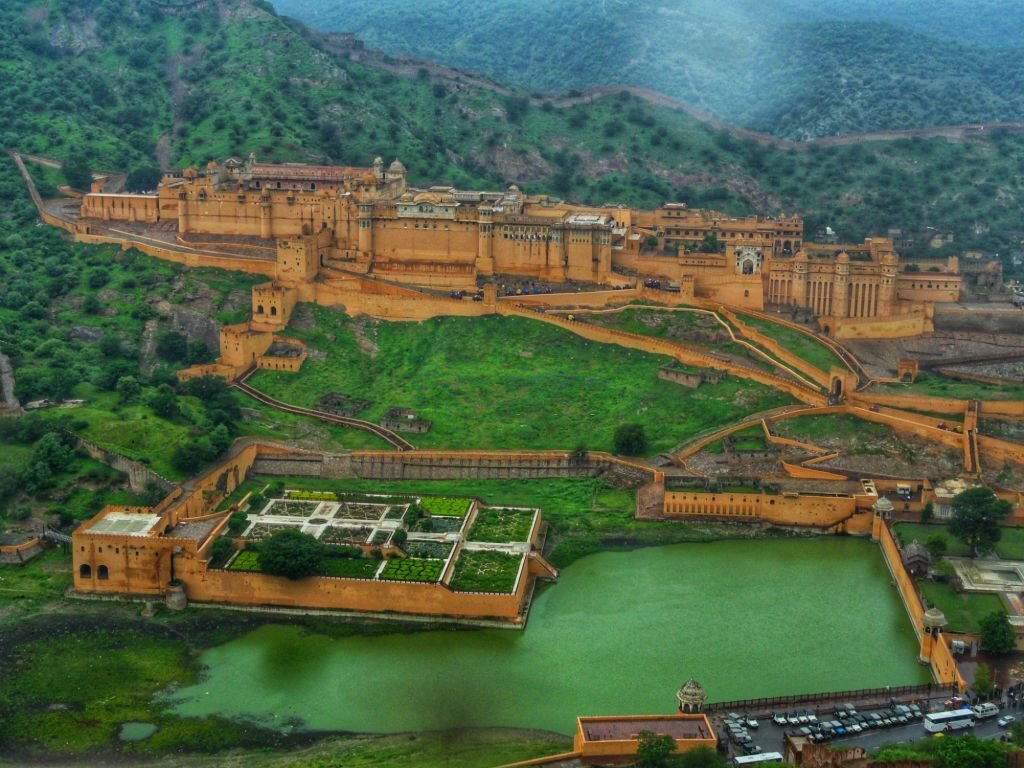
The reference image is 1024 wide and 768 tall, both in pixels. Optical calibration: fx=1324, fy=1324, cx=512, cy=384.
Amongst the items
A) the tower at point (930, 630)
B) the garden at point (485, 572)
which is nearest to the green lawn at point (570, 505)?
the garden at point (485, 572)

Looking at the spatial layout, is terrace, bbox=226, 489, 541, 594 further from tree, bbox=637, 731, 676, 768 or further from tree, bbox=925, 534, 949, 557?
tree, bbox=925, 534, 949, 557

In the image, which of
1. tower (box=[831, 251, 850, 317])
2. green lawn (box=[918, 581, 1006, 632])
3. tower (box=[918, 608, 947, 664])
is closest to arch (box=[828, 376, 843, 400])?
tower (box=[831, 251, 850, 317])

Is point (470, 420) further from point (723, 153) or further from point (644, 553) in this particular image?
point (723, 153)

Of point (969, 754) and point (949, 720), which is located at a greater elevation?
point (969, 754)

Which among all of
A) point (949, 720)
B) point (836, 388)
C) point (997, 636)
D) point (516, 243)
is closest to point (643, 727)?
point (949, 720)

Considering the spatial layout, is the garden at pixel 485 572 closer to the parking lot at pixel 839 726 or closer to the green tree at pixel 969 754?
the parking lot at pixel 839 726

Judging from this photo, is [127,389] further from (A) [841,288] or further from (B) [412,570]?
(A) [841,288]
